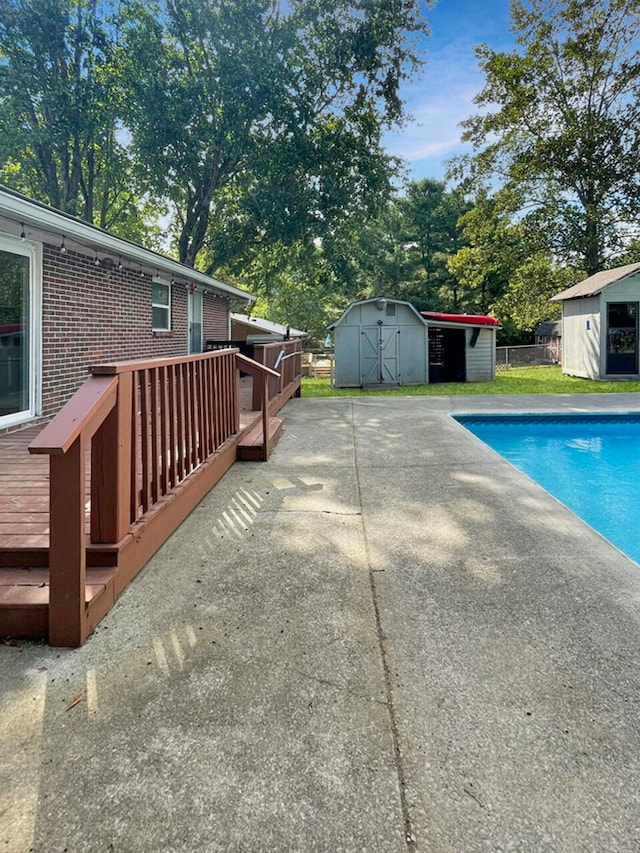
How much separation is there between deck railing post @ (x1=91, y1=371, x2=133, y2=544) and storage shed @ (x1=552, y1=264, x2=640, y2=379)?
1710cm

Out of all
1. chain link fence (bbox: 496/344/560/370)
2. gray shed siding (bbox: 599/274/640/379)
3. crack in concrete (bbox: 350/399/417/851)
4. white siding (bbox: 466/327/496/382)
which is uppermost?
gray shed siding (bbox: 599/274/640/379)

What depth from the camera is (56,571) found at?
7.15 ft

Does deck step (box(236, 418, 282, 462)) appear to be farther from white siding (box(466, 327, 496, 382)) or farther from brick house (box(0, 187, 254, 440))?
white siding (box(466, 327, 496, 382))

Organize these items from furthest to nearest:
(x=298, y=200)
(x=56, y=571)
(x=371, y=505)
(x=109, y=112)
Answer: (x=298, y=200), (x=109, y=112), (x=371, y=505), (x=56, y=571)

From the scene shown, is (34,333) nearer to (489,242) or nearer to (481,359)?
(481,359)

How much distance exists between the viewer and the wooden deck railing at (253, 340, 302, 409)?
7943 millimetres

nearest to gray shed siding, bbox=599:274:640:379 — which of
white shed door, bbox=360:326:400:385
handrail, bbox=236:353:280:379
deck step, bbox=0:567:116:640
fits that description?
white shed door, bbox=360:326:400:385

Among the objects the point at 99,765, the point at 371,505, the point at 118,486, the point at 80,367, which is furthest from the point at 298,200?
the point at 99,765

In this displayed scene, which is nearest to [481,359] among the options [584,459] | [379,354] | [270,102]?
[379,354]

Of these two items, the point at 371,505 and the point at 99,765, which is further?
the point at 371,505

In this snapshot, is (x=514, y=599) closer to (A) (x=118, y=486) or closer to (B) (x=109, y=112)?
(A) (x=118, y=486)

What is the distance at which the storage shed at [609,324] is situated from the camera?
640 inches

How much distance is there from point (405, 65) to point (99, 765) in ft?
64.5

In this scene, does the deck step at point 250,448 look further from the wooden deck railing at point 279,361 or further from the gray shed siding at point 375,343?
the gray shed siding at point 375,343
